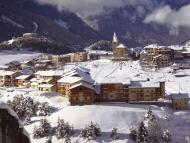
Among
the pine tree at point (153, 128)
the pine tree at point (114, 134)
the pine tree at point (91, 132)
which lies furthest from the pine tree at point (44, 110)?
the pine tree at point (153, 128)

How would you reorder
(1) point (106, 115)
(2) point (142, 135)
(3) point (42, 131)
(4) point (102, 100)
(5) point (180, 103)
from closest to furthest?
(2) point (142, 135)
(3) point (42, 131)
(1) point (106, 115)
(5) point (180, 103)
(4) point (102, 100)

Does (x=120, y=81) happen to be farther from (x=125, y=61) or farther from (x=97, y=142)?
(x=125, y=61)

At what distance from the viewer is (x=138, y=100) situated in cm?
8731

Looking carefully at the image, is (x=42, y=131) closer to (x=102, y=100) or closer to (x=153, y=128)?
(x=153, y=128)

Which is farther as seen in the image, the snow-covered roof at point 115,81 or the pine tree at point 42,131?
the snow-covered roof at point 115,81

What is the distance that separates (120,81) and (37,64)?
62783 millimetres

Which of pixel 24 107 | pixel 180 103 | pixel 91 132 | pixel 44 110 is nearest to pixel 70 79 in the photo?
pixel 44 110

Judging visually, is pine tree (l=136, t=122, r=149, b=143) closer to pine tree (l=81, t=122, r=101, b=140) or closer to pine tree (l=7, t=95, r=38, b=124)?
pine tree (l=81, t=122, r=101, b=140)

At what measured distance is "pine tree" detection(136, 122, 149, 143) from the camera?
6650 centimetres

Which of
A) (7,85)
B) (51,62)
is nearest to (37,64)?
(51,62)

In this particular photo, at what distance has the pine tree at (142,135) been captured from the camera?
6650 cm

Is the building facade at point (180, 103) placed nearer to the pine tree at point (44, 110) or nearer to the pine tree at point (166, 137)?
the pine tree at point (166, 137)

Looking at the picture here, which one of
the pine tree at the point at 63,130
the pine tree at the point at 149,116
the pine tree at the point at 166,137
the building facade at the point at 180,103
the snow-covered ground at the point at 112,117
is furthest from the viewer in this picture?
the building facade at the point at 180,103

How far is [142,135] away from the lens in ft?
220
